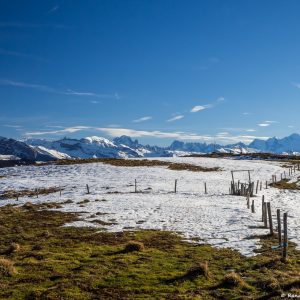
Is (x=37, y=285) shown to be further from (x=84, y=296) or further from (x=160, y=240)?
(x=160, y=240)

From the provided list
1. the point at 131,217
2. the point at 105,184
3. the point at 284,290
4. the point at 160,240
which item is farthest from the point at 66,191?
the point at 284,290

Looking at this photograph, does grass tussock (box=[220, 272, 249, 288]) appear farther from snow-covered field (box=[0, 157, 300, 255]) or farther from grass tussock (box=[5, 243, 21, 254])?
grass tussock (box=[5, 243, 21, 254])

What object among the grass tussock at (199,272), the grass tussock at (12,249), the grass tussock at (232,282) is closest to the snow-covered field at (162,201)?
the grass tussock at (199,272)

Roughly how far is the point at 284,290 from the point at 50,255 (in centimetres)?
1158

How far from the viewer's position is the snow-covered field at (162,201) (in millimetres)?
25812

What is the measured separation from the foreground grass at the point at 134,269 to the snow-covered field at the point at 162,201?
92.5 inches

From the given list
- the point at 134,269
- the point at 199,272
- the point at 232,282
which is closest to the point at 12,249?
the point at 134,269

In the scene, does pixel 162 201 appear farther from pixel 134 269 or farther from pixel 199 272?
pixel 199 272


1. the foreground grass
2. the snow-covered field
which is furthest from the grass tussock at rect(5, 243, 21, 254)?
the snow-covered field

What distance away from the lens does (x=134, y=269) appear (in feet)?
53.9

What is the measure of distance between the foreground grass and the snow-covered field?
2.35 metres

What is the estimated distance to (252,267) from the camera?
1648cm

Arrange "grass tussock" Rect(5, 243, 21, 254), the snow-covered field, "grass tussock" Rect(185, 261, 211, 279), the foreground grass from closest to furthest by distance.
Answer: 1. the foreground grass
2. "grass tussock" Rect(185, 261, 211, 279)
3. "grass tussock" Rect(5, 243, 21, 254)
4. the snow-covered field

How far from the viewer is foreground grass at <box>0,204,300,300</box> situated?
531 inches
